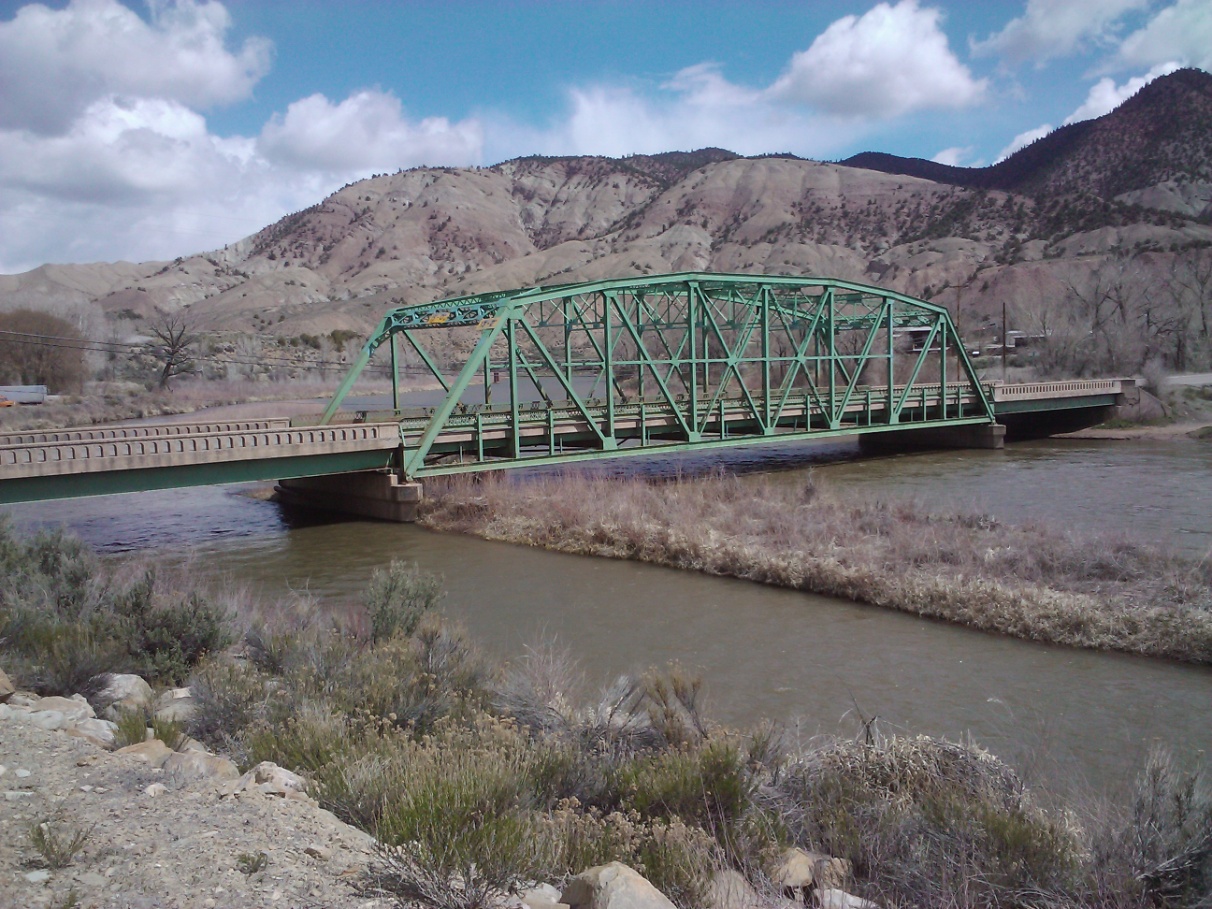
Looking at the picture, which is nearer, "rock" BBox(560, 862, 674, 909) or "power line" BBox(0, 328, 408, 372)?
"rock" BBox(560, 862, 674, 909)

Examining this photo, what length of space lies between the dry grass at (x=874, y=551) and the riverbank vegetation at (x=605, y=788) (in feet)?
24.6

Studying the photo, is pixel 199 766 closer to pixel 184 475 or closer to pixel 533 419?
pixel 184 475

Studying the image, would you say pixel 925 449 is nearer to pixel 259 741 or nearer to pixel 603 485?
pixel 603 485

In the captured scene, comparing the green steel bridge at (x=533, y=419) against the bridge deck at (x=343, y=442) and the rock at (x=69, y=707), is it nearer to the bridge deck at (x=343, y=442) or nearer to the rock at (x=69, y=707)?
the bridge deck at (x=343, y=442)

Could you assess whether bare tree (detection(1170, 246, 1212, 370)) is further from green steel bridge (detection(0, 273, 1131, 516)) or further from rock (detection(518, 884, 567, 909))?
rock (detection(518, 884, 567, 909))

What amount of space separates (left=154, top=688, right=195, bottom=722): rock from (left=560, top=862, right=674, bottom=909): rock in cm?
504

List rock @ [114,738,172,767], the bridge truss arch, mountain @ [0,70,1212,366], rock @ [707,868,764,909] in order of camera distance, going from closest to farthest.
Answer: rock @ [707,868,764,909] < rock @ [114,738,172,767] < the bridge truss arch < mountain @ [0,70,1212,366]

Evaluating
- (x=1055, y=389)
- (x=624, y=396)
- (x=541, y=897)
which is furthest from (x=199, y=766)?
(x=1055, y=389)

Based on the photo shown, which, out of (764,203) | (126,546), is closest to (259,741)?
(126,546)

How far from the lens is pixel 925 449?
45.3m

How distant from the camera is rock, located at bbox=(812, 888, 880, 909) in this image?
542 centimetres

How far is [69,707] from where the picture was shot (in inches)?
342

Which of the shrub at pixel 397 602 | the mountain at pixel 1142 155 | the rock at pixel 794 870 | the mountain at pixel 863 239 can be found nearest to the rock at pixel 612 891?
the rock at pixel 794 870

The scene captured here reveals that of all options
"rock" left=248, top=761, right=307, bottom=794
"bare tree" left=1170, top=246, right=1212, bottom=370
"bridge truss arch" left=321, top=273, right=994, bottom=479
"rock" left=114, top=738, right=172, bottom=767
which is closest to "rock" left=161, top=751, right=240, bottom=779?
"rock" left=114, top=738, right=172, bottom=767
